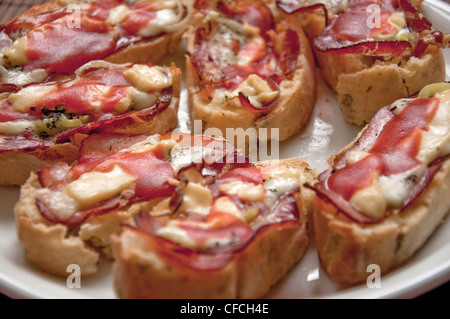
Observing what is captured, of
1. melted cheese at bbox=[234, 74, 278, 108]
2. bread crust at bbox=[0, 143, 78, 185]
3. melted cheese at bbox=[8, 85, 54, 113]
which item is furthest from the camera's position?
melted cheese at bbox=[234, 74, 278, 108]

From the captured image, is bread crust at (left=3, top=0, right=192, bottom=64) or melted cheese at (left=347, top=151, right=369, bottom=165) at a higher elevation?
melted cheese at (left=347, top=151, right=369, bottom=165)

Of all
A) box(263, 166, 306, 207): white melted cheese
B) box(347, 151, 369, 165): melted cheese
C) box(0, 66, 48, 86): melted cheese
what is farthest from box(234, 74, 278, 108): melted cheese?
box(0, 66, 48, 86): melted cheese

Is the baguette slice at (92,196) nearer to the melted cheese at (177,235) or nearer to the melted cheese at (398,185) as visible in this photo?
the melted cheese at (177,235)

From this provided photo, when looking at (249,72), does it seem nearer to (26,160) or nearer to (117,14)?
(117,14)

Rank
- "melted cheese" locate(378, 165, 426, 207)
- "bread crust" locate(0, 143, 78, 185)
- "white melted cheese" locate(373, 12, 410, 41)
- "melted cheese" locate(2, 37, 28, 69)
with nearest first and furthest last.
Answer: "melted cheese" locate(378, 165, 426, 207) < "bread crust" locate(0, 143, 78, 185) < "white melted cheese" locate(373, 12, 410, 41) < "melted cheese" locate(2, 37, 28, 69)

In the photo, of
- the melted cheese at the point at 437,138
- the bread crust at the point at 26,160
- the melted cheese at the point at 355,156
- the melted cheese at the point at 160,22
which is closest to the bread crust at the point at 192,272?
the melted cheese at the point at 355,156

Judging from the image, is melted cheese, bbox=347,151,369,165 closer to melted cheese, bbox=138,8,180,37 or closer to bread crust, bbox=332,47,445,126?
bread crust, bbox=332,47,445,126

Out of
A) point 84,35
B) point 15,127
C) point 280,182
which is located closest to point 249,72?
point 280,182

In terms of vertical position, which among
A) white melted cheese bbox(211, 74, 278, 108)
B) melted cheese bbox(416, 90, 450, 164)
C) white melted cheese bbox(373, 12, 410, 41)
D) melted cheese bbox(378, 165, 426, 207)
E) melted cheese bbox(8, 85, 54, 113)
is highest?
white melted cheese bbox(373, 12, 410, 41)
